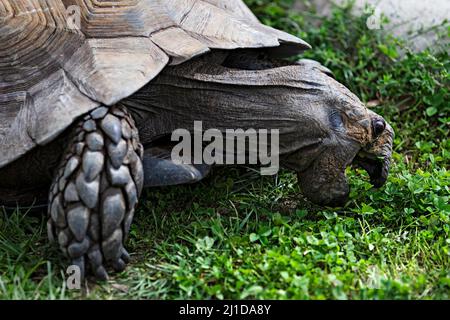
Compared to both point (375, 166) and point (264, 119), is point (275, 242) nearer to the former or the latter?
point (264, 119)

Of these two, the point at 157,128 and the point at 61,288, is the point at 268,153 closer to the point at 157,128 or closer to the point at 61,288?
the point at 157,128

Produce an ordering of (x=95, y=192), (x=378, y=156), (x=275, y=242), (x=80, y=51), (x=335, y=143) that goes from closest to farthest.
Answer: (x=95, y=192), (x=80, y=51), (x=275, y=242), (x=335, y=143), (x=378, y=156)

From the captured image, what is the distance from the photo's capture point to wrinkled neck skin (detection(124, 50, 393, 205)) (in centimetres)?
354

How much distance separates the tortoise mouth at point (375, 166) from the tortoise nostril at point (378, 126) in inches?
5.0

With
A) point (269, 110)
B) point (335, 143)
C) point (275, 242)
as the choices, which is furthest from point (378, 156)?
point (275, 242)

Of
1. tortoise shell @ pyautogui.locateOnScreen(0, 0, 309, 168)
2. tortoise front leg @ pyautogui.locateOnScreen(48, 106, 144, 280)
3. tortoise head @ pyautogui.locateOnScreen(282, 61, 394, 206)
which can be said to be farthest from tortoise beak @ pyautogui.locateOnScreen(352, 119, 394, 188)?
tortoise front leg @ pyautogui.locateOnScreen(48, 106, 144, 280)

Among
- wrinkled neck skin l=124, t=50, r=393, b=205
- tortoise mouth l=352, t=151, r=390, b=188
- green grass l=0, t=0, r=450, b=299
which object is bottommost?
green grass l=0, t=0, r=450, b=299

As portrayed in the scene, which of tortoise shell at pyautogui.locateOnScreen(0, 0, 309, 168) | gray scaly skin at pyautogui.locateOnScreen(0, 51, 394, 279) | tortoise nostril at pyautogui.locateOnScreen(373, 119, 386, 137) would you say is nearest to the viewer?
tortoise shell at pyautogui.locateOnScreen(0, 0, 309, 168)

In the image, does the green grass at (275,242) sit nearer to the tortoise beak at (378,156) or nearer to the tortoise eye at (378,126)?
the tortoise beak at (378,156)

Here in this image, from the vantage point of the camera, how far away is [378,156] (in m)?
3.70

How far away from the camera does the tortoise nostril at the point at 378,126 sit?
3631 mm

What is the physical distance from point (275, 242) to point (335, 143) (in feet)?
1.91

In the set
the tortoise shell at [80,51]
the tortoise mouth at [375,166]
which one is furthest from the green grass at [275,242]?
the tortoise shell at [80,51]

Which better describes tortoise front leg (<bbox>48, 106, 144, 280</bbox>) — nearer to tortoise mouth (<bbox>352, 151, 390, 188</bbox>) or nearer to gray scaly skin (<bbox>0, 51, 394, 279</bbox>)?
gray scaly skin (<bbox>0, 51, 394, 279</bbox>)
